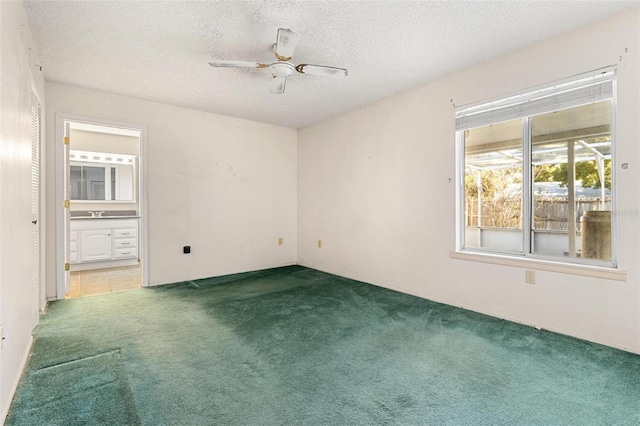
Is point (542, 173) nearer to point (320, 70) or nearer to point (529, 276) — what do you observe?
point (529, 276)

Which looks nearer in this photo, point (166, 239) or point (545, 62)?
point (545, 62)

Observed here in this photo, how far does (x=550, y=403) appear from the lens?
65.5 inches

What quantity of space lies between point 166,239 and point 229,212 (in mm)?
983

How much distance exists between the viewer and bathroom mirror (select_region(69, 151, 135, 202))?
557 centimetres

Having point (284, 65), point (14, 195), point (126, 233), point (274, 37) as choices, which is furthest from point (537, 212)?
point (126, 233)

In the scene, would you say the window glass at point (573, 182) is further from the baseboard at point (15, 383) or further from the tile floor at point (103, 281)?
the tile floor at point (103, 281)

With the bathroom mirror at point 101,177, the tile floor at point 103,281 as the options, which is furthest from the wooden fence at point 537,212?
the bathroom mirror at point 101,177

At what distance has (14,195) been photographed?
6.09ft

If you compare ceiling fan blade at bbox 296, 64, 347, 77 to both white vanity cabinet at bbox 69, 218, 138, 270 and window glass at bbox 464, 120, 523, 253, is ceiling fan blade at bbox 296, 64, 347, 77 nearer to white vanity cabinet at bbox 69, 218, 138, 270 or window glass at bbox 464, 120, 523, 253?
window glass at bbox 464, 120, 523, 253

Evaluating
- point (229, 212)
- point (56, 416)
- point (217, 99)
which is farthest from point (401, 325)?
point (217, 99)

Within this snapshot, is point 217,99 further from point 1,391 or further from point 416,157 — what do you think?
point 1,391

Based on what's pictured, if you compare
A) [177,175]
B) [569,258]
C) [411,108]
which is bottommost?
[569,258]

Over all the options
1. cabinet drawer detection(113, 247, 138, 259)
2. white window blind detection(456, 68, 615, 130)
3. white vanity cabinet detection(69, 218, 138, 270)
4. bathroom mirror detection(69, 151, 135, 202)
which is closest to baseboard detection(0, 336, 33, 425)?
white vanity cabinet detection(69, 218, 138, 270)

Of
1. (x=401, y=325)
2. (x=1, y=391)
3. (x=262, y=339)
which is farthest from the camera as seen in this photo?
(x=401, y=325)
